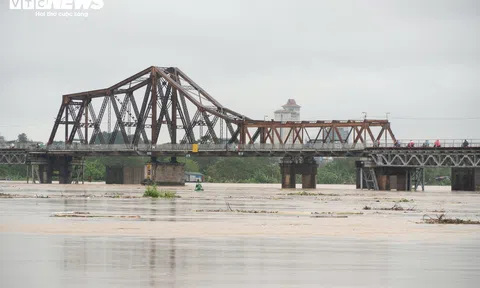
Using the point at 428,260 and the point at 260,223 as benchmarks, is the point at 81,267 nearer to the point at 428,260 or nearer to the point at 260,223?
the point at 428,260

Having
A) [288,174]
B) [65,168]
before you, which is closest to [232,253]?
[288,174]

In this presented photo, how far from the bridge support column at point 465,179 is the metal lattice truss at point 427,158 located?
4.11m

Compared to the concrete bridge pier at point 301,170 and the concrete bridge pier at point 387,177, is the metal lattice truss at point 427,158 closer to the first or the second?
the concrete bridge pier at point 387,177

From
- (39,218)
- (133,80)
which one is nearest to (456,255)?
(39,218)

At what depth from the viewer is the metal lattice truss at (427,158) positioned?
12798 centimetres

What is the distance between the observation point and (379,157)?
449 ft

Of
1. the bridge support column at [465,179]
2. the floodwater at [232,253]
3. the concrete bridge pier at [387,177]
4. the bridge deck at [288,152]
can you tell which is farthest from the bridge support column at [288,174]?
the floodwater at [232,253]

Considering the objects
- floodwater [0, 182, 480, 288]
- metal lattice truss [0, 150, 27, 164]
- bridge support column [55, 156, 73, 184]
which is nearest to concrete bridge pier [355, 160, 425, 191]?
bridge support column [55, 156, 73, 184]

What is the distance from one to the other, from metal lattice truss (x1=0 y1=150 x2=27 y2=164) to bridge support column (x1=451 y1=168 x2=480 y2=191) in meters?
78.5

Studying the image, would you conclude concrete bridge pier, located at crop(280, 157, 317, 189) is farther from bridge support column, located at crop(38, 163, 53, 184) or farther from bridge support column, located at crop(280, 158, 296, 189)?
bridge support column, located at crop(38, 163, 53, 184)

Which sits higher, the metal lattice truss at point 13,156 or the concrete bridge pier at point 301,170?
the metal lattice truss at point 13,156

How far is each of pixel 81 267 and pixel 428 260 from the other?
883 cm

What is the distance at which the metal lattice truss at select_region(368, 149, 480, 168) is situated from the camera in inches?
5039

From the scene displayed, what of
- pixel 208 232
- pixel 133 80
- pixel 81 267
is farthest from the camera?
pixel 133 80
